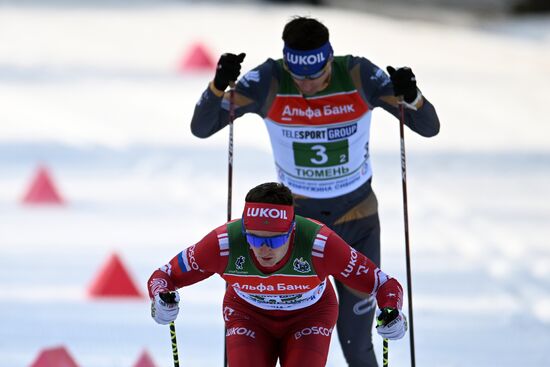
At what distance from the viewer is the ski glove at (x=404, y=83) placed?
572 centimetres

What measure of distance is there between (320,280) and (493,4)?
20492 millimetres

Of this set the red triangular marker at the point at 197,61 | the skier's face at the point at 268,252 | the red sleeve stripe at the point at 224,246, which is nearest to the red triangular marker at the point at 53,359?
the red sleeve stripe at the point at 224,246

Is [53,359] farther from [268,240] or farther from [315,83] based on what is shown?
[315,83]

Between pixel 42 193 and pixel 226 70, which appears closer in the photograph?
pixel 226 70

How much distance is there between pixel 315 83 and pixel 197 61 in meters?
12.6

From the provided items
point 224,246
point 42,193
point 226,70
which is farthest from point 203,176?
point 224,246

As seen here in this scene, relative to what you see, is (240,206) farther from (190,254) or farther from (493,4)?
(493,4)

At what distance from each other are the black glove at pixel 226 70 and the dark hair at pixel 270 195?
0.79 metres

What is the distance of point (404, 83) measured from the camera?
225 inches

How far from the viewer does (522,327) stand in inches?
329

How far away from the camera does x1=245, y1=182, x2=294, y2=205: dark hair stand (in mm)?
5305

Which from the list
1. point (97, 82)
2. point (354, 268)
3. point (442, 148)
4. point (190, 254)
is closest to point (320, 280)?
point (354, 268)

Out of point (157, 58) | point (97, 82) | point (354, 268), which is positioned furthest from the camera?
point (157, 58)

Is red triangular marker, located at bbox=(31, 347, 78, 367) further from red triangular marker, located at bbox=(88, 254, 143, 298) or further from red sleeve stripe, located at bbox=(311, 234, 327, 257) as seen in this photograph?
red triangular marker, located at bbox=(88, 254, 143, 298)
